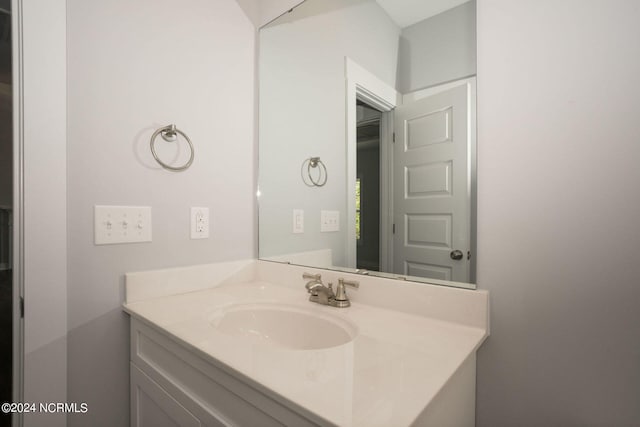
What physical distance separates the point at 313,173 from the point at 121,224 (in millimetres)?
725

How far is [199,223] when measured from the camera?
114 cm

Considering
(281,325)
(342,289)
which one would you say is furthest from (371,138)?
(281,325)

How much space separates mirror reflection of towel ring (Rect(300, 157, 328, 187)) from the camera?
1.24m

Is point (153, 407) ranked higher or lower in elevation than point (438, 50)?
lower

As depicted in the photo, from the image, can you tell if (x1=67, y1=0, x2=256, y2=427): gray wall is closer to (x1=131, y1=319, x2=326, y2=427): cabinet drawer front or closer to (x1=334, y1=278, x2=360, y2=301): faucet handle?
(x1=131, y1=319, x2=326, y2=427): cabinet drawer front

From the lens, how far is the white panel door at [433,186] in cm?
84

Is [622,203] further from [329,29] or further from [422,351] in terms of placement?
[329,29]

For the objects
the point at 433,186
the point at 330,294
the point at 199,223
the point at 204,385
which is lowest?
the point at 204,385

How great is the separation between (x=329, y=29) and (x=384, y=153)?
0.63 m

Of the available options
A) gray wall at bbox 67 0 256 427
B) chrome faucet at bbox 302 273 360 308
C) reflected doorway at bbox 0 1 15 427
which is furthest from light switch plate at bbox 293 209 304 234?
reflected doorway at bbox 0 1 15 427

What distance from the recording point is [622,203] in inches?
24.8

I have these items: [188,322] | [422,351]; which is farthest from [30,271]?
[422,351]

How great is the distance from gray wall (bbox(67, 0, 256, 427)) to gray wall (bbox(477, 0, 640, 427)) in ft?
3.11

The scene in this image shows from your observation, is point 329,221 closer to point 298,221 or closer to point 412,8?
point 298,221
